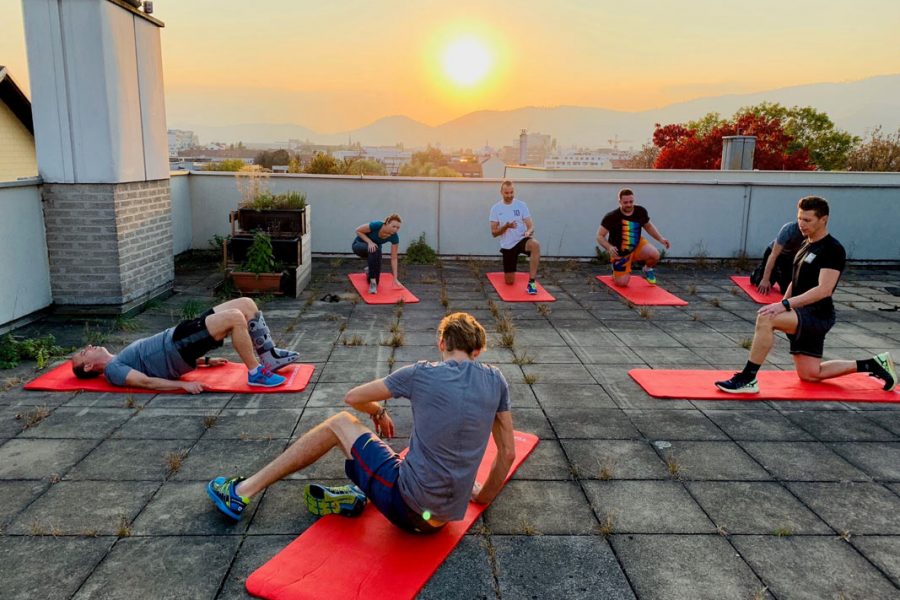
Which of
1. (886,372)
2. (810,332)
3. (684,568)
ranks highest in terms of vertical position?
(810,332)

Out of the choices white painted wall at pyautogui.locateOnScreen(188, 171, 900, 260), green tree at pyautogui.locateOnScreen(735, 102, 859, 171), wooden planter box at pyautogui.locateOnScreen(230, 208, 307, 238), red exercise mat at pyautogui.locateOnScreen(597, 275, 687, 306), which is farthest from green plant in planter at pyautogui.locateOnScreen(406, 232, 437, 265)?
green tree at pyautogui.locateOnScreen(735, 102, 859, 171)

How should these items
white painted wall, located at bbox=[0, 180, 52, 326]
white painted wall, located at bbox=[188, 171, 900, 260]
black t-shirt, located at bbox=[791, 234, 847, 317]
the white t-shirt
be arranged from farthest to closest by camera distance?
1. white painted wall, located at bbox=[188, 171, 900, 260]
2. the white t-shirt
3. white painted wall, located at bbox=[0, 180, 52, 326]
4. black t-shirt, located at bbox=[791, 234, 847, 317]

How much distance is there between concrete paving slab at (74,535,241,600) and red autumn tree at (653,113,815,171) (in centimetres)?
2028

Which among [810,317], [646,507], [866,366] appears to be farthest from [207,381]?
[866,366]

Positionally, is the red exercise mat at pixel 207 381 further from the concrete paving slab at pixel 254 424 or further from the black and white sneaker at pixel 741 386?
the black and white sneaker at pixel 741 386

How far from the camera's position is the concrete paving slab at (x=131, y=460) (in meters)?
3.51

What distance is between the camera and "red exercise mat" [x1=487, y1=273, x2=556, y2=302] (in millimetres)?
8266

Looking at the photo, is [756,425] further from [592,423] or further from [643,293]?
[643,293]

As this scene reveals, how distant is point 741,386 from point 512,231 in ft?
14.4

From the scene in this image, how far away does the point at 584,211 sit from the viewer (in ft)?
36.6

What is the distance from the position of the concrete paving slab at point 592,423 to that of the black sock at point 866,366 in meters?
2.06

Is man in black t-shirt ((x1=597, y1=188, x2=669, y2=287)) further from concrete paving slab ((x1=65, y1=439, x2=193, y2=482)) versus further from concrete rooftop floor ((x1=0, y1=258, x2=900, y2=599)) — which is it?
concrete paving slab ((x1=65, y1=439, x2=193, y2=482))

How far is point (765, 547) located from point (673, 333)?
4.04 meters

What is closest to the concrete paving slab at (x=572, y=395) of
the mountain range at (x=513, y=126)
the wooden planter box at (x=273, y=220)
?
the wooden planter box at (x=273, y=220)
